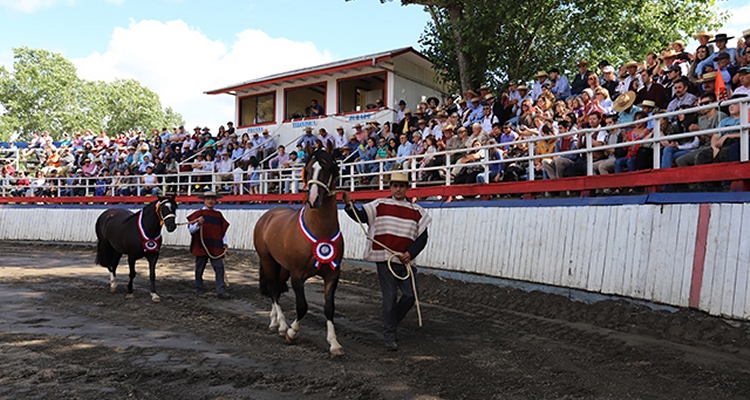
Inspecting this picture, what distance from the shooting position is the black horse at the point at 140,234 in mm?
10367

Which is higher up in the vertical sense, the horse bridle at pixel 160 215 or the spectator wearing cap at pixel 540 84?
the spectator wearing cap at pixel 540 84

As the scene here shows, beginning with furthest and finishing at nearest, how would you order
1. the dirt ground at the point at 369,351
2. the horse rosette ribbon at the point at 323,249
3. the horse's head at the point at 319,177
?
1. the horse rosette ribbon at the point at 323,249
2. the horse's head at the point at 319,177
3. the dirt ground at the point at 369,351

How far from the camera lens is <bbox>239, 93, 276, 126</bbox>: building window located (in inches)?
977

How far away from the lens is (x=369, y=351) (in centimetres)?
639

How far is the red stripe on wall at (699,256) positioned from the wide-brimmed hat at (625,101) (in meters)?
3.52

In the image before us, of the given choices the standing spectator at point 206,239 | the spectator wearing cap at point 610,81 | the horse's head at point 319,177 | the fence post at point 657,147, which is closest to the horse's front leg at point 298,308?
the horse's head at point 319,177

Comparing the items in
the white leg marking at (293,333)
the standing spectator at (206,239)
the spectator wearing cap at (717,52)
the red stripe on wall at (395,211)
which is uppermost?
the spectator wearing cap at (717,52)

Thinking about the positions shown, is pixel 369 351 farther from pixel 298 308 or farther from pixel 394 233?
pixel 394 233

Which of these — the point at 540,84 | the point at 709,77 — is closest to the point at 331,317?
the point at 709,77

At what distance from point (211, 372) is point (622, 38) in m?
18.7

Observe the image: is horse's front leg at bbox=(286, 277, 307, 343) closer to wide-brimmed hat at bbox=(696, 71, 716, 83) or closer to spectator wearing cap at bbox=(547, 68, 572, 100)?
wide-brimmed hat at bbox=(696, 71, 716, 83)

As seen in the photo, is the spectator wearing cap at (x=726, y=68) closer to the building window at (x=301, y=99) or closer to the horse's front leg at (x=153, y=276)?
the horse's front leg at (x=153, y=276)

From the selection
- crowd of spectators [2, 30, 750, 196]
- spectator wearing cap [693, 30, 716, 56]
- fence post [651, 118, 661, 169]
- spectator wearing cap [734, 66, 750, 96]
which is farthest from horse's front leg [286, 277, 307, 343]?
spectator wearing cap [693, 30, 716, 56]

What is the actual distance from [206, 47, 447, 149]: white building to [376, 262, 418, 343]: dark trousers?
1467 centimetres
